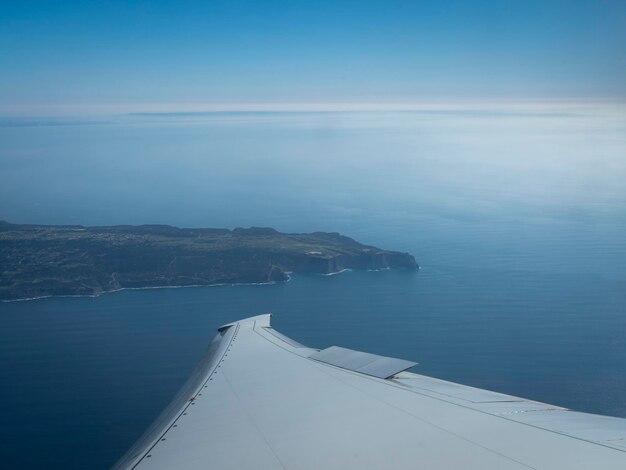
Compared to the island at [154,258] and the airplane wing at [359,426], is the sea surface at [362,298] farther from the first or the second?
the airplane wing at [359,426]

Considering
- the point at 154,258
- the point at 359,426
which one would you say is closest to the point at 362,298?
the point at 154,258

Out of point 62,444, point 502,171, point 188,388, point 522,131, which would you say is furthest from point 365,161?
point 188,388

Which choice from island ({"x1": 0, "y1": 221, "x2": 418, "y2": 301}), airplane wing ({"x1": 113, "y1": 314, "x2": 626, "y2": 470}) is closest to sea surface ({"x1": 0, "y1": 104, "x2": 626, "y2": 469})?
island ({"x1": 0, "y1": 221, "x2": 418, "y2": 301})

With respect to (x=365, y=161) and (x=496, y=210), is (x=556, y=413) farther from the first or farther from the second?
(x=365, y=161)

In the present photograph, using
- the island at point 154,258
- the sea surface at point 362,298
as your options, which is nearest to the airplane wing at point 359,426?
the sea surface at point 362,298

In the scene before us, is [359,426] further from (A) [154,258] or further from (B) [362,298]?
(A) [154,258]
